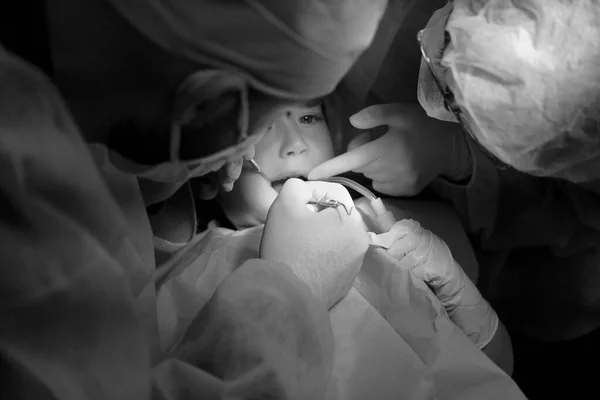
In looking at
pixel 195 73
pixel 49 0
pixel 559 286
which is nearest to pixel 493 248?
pixel 559 286

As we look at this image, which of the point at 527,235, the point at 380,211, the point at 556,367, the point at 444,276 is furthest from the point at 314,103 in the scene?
the point at 556,367

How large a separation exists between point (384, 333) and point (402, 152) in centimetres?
35

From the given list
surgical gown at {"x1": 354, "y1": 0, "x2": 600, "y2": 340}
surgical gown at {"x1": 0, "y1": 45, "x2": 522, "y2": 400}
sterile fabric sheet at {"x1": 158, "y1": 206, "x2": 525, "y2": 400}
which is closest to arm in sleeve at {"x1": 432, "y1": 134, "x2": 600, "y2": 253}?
surgical gown at {"x1": 354, "y1": 0, "x2": 600, "y2": 340}

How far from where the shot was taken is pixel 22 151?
21.5 inches

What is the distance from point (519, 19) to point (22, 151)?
62 cm

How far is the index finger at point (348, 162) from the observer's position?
1.02m

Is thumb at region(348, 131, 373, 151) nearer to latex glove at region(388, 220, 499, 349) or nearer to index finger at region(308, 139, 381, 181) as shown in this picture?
index finger at region(308, 139, 381, 181)

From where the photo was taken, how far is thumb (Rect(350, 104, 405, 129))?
3.32 feet

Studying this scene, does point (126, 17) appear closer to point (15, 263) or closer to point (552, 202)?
point (15, 263)

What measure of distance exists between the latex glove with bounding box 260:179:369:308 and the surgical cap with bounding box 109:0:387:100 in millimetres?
306

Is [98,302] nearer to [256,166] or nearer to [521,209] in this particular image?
[256,166]

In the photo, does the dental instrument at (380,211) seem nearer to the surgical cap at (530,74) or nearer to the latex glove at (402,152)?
the latex glove at (402,152)

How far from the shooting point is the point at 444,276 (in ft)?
3.33

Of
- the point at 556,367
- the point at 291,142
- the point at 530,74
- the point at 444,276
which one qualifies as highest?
the point at 530,74
